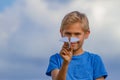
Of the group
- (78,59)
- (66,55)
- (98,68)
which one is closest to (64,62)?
(66,55)

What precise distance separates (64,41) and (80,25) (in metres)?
0.85

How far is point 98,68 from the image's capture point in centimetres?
1794

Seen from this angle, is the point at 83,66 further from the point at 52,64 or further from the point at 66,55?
the point at 66,55

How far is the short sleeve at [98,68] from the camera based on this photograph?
17.9 m

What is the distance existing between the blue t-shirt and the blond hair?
65cm

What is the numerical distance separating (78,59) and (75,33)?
2.18 feet

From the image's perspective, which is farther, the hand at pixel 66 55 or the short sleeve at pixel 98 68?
the short sleeve at pixel 98 68

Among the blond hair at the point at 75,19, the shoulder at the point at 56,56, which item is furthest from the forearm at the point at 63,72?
the blond hair at the point at 75,19

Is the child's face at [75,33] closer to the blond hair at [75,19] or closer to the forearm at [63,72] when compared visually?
the blond hair at [75,19]

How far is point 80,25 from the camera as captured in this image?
17.6 metres

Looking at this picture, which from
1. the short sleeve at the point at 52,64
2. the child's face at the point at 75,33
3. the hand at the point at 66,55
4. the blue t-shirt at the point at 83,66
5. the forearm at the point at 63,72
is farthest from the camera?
the short sleeve at the point at 52,64

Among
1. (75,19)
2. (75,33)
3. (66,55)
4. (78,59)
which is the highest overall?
(75,19)

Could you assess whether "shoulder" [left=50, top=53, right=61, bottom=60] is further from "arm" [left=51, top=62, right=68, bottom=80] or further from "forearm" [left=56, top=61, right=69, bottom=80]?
"forearm" [left=56, top=61, right=69, bottom=80]

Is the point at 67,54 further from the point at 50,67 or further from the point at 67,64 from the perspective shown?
the point at 50,67
